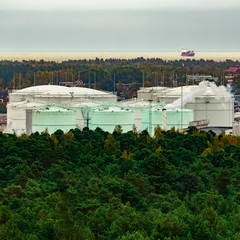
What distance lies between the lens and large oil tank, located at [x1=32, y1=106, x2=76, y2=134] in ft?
420

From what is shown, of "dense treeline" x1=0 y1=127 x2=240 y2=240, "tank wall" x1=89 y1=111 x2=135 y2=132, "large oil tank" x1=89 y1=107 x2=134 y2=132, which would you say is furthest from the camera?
"tank wall" x1=89 y1=111 x2=135 y2=132

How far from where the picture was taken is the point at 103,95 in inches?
5886

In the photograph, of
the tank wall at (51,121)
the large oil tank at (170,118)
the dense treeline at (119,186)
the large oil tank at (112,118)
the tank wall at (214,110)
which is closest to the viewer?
the dense treeline at (119,186)

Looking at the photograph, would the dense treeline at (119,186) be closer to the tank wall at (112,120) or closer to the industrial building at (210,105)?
the tank wall at (112,120)

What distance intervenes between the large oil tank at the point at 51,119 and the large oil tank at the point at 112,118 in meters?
2.81

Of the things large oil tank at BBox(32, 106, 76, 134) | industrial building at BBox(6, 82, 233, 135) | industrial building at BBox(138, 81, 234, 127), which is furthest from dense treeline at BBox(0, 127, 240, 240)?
industrial building at BBox(138, 81, 234, 127)

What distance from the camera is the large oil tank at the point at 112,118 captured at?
429 feet

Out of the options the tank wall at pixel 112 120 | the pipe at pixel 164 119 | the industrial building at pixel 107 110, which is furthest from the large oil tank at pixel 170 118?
the tank wall at pixel 112 120

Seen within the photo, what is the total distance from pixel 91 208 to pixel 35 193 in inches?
206

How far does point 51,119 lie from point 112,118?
5.64m

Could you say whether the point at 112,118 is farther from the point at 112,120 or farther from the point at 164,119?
the point at 164,119

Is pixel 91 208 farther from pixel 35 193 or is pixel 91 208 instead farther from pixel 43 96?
pixel 43 96

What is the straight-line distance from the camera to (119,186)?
74.9m

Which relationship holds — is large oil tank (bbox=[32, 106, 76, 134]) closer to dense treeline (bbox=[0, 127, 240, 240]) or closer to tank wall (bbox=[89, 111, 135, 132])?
tank wall (bbox=[89, 111, 135, 132])
